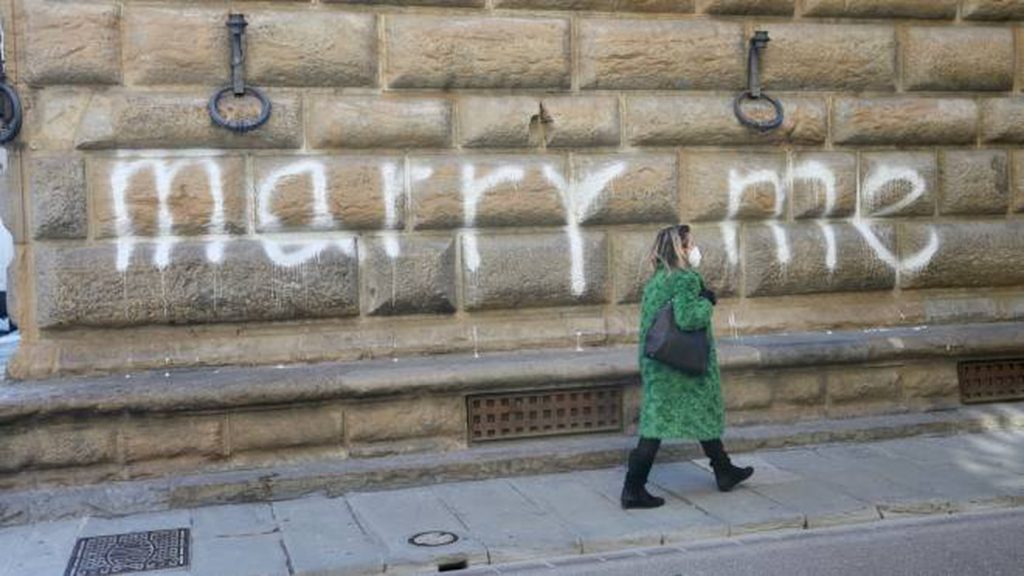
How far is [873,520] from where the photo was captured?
680cm

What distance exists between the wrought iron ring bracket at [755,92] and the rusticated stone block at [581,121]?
0.97m

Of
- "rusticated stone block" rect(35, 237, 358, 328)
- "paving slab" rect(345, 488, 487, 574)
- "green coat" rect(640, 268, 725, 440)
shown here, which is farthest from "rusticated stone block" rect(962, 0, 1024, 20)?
"paving slab" rect(345, 488, 487, 574)

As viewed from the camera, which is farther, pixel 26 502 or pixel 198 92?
pixel 198 92

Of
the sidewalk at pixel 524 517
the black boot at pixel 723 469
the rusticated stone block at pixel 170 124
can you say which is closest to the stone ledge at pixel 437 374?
the sidewalk at pixel 524 517

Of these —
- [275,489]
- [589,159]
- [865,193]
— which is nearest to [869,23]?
[865,193]

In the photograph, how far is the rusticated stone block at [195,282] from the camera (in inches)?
286

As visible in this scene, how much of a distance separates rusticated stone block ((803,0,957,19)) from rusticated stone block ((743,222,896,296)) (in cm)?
160

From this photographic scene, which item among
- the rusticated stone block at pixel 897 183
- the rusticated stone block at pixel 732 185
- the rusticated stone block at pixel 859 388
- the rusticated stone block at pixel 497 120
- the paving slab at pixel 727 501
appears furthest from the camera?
the rusticated stone block at pixel 897 183

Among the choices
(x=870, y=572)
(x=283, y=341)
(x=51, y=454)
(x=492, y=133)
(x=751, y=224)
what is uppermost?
(x=492, y=133)

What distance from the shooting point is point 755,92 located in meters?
8.64

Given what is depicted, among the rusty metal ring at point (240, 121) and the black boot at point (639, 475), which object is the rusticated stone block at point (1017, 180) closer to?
the black boot at point (639, 475)

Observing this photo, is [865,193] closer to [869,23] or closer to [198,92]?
[869,23]

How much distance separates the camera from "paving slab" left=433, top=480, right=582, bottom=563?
623cm

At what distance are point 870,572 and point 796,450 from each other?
251cm
